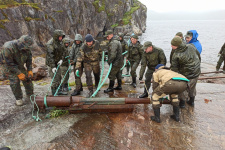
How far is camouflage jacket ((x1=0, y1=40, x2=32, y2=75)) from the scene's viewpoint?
468cm

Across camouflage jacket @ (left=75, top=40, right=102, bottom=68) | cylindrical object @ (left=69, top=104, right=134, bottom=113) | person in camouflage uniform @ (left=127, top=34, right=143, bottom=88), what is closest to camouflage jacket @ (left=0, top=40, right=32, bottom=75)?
camouflage jacket @ (left=75, top=40, right=102, bottom=68)

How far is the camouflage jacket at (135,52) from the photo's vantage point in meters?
7.72

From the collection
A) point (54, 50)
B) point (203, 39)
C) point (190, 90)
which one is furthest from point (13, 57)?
point (203, 39)

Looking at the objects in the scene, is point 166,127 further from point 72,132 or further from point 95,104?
point 72,132

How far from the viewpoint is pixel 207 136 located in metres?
4.07

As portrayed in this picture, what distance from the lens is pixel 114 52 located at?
6.02m

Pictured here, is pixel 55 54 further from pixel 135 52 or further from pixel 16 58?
pixel 135 52

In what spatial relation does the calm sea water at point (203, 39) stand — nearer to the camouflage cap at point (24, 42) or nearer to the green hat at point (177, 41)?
the green hat at point (177, 41)

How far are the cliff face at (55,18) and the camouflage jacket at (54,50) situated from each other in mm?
13971

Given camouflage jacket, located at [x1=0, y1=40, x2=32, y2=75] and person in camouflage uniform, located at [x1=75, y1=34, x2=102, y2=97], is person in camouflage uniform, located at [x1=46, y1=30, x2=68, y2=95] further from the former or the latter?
person in camouflage uniform, located at [x1=75, y1=34, x2=102, y2=97]

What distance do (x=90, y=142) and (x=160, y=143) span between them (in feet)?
6.08

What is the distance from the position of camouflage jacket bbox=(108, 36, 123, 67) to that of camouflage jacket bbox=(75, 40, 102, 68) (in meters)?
0.53

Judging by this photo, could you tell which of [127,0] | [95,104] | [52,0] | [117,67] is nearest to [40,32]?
[52,0]

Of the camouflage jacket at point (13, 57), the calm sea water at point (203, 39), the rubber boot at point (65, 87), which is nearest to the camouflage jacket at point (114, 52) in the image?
the rubber boot at point (65, 87)
